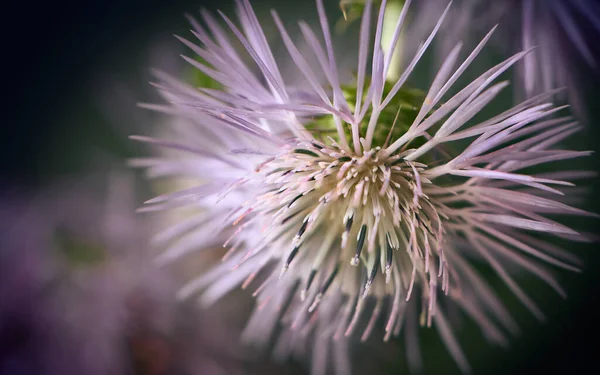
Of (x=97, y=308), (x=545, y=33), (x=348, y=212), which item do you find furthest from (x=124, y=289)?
(x=545, y=33)

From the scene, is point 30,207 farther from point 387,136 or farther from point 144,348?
point 387,136

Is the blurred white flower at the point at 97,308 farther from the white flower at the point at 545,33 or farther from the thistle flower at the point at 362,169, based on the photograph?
the white flower at the point at 545,33

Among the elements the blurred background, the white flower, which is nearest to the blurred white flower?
the blurred background

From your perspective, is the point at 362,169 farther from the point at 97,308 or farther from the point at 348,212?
the point at 97,308

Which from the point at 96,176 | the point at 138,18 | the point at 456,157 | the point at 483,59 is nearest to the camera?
the point at 456,157

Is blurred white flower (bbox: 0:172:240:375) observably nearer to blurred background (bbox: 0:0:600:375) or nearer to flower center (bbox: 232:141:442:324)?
blurred background (bbox: 0:0:600:375)

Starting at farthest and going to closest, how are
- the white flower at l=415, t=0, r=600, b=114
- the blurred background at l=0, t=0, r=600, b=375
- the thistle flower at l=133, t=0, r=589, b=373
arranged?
1. the blurred background at l=0, t=0, r=600, b=375
2. the white flower at l=415, t=0, r=600, b=114
3. the thistle flower at l=133, t=0, r=589, b=373

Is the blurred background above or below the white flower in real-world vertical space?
below

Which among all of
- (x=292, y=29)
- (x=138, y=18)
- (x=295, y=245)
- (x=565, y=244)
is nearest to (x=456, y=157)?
(x=295, y=245)
